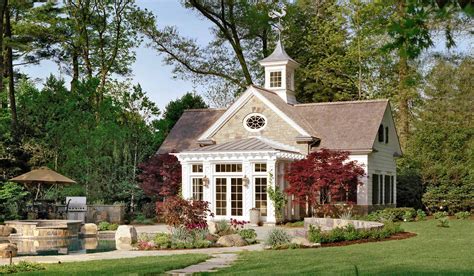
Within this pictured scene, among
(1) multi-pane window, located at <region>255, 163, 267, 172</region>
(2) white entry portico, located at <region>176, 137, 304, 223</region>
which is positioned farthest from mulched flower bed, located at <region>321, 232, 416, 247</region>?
(1) multi-pane window, located at <region>255, 163, 267, 172</region>

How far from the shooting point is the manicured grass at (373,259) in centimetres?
1090

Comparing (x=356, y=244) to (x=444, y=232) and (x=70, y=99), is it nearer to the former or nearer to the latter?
(x=444, y=232)

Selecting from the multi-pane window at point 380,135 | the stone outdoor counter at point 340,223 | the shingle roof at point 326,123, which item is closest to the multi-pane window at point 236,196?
the shingle roof at point 326,123

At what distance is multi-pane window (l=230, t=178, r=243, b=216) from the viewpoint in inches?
1060

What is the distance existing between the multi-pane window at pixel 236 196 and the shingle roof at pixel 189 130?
16.7 feet

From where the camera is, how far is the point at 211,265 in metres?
11.9

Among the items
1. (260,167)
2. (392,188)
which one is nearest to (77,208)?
(260,167)

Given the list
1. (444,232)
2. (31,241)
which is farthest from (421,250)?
(31,241)

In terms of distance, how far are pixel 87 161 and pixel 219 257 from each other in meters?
18.1

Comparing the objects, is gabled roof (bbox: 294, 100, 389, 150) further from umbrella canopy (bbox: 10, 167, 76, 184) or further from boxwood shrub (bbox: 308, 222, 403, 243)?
umbrella canopy (bbox: 10, 167, 76, 184)

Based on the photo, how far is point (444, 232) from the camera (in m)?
19.9

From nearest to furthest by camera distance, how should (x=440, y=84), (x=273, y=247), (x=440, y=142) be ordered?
(x=273, y=247), (x=440, y=142), (x=440, y=84)

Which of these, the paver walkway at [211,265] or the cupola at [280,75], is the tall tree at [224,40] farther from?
the paver walkway at [211,265]

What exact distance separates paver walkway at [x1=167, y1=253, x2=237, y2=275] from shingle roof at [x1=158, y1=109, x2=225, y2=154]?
18048mm
